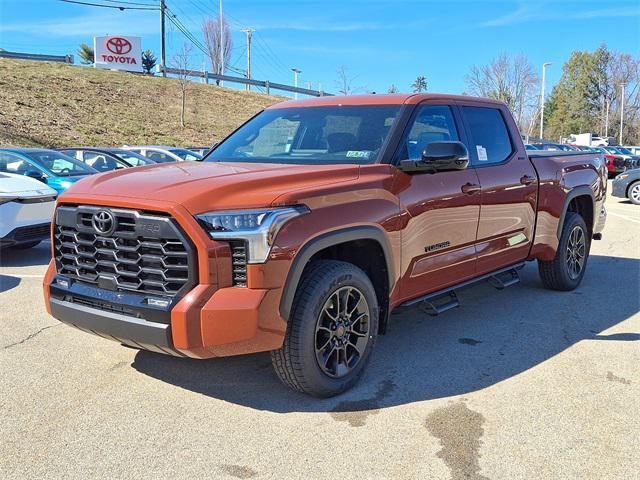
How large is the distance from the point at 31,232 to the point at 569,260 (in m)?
6.49

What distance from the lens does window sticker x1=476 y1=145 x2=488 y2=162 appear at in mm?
5059

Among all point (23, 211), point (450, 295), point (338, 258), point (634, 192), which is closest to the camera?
point (338, 258)

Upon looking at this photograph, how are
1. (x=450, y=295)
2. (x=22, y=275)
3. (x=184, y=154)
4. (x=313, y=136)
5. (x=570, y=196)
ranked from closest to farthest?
(x=313, y=136), (x=450, y=295), (x=570, y=196), (x=22, y=275), (x=184, y=154)

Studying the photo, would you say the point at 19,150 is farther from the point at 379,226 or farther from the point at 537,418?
the point at 537,418

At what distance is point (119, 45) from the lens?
157 ft

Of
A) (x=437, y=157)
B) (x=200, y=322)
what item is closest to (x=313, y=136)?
(x=437, y=157)

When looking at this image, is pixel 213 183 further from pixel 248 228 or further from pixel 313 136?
pixel 313 136

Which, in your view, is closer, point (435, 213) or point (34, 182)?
point (435, 213)

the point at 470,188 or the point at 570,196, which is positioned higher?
the point at 470,188

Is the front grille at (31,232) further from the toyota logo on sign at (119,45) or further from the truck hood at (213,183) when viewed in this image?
the toyota logo on sign at (119,45)

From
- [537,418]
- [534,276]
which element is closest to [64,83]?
[534,276]

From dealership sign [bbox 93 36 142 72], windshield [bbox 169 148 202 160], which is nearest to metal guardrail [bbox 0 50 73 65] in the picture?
dealership sign [bbox 93 36 142 72]

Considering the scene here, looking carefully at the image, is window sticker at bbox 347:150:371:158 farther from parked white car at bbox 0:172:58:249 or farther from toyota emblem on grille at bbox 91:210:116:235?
parked white car at bbox 0:172:58:249

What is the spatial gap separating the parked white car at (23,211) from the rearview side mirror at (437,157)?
559cm
